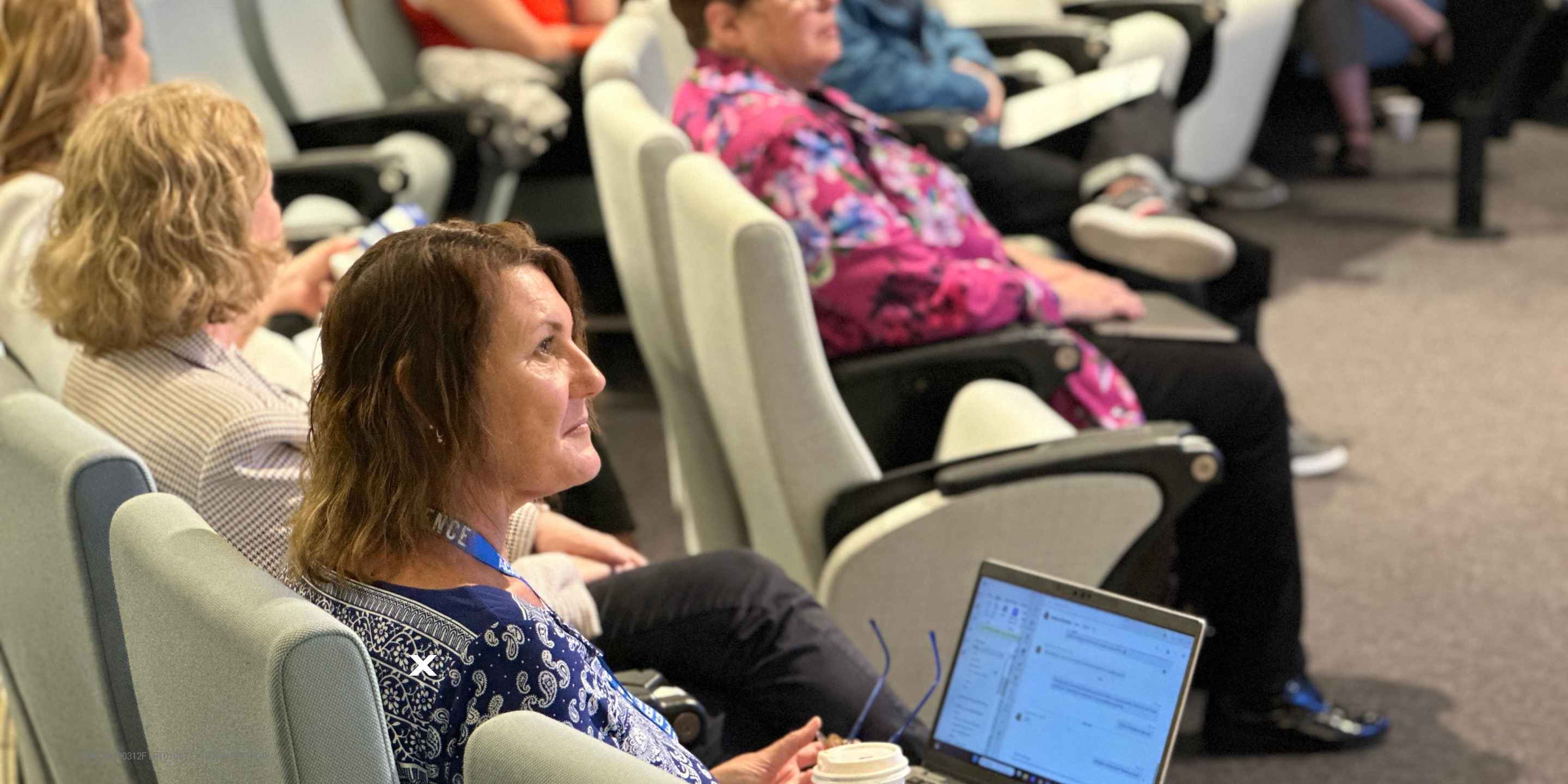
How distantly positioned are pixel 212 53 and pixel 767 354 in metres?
2.19

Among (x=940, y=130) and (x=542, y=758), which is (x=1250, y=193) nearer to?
(x=940, y=130)

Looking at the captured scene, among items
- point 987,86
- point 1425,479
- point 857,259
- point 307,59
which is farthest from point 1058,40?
point 857,259

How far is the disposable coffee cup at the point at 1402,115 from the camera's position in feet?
19.1

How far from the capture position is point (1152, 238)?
8.68ft

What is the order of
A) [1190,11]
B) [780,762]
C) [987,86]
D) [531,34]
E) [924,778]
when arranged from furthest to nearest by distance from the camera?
[1190,11] < [531,34] < [987,86] < [924,778] < [780,762]

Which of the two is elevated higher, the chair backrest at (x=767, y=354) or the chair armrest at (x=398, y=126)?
the chair backrest at (x=767, y=354)

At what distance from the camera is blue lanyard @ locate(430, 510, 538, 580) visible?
1.06 meters

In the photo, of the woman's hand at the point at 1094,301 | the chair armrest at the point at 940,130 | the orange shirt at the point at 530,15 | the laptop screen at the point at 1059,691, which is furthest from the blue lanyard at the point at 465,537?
the orange shirt at the point at 530,15

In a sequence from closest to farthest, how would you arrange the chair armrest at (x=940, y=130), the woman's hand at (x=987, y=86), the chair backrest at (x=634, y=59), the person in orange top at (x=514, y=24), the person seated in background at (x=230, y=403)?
the person seated in background at (x=230, y=403), the chair backrest at (x=634, y=59), the chair armrest at (x=940, y=130), the woman's hand at (x=987, y=86), the person in orange top at (x=514, y=24)

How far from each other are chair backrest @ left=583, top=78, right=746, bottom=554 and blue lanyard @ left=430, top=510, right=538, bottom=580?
1.05 m

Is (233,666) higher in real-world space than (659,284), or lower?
higher

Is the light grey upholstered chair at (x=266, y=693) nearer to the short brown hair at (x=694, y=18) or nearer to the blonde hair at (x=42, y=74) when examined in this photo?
the blonde hair at (x=42, y=74)

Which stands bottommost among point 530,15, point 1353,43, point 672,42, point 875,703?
point 1353,43

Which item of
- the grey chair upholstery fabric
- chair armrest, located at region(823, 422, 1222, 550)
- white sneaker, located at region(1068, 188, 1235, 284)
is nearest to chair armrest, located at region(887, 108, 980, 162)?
white sneaker, located at region(1068, 188, 1235, 284)
